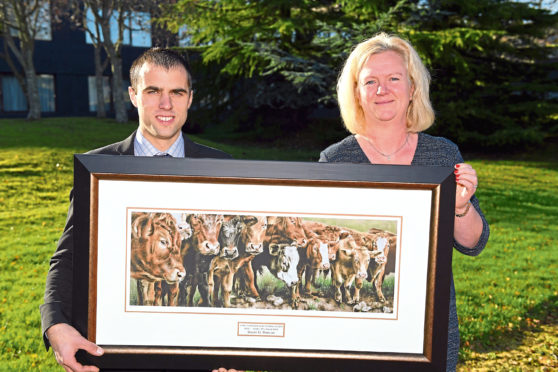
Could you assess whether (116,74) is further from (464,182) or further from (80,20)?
(464,182)

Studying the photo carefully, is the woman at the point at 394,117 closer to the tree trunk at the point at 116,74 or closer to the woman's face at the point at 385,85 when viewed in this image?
the woman's face at the point at 385,85

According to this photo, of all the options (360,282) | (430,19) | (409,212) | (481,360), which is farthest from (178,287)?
(430,19)

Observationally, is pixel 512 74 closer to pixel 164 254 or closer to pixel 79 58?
pixel 164 254

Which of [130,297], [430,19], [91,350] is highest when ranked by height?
[430,19]

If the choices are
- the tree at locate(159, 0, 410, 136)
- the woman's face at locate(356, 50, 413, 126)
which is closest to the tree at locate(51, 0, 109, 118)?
the tree at locate(159, 0, 410, 136)

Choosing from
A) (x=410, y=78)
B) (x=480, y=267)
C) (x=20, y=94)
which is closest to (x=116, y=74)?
(x=20, y=94)

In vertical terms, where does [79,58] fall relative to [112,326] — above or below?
above

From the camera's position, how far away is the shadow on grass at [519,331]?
5.65 m

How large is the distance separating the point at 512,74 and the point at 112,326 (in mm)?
26400

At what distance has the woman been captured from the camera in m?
2.36

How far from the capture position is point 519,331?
604 centimetres

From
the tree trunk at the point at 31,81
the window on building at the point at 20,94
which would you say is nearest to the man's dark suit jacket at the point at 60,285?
the tree trunk at the point at 31,81

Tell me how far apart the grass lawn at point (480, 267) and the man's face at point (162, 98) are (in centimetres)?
369

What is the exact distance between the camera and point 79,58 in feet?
118
